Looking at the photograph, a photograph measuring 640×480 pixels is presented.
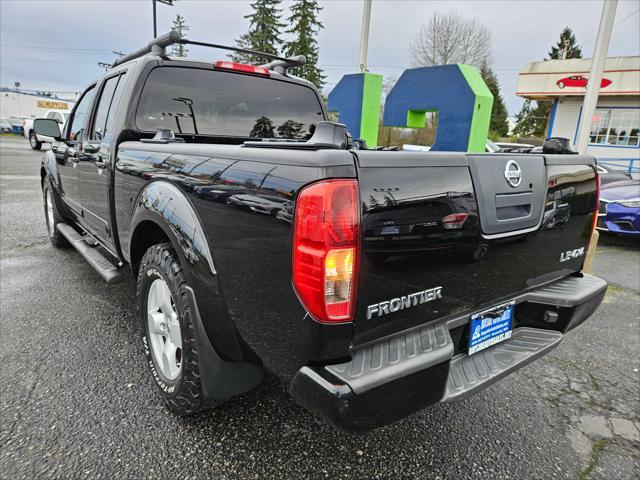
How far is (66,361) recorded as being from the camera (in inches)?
107

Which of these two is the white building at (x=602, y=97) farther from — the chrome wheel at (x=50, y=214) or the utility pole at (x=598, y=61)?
the chrome wheel at (x=50, y=214)

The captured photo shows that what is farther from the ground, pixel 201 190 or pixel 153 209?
pixel 201 190

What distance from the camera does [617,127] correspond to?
878 inches

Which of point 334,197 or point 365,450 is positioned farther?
point 365,450

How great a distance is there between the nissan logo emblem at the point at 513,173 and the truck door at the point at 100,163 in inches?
99.0

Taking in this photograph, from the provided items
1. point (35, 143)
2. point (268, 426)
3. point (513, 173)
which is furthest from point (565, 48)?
point (268, 426)

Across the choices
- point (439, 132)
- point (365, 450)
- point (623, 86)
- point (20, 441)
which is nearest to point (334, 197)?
point (365, 450)

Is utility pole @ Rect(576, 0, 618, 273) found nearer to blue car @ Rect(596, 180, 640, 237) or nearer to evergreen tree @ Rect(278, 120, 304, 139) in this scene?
blue car @ Rect(596, 180, 640, 237)

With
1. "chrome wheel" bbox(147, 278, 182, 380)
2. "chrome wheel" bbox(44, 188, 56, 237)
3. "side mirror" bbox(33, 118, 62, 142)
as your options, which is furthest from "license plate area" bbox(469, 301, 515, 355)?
"chrome wheel" bbox(44, 188, 56, 237)

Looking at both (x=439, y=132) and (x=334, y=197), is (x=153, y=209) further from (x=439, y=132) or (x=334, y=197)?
(x=439, y=132)

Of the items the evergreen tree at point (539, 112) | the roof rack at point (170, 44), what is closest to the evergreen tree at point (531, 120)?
the evergreen tree at point (539, 112)

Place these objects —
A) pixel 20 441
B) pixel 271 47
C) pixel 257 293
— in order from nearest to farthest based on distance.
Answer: pixel 257 293, pixel 20 441, pixel 271 47

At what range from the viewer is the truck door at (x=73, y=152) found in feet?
12.5

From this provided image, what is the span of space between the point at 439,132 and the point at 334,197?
616 centimetres
